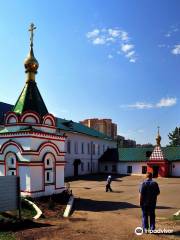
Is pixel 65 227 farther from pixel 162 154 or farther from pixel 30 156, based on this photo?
pixel 162 154

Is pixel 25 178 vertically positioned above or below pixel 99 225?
above

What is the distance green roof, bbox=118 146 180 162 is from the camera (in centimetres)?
4331

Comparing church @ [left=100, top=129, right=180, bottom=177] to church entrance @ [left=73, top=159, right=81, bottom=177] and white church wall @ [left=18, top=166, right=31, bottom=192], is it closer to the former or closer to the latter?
church entrance @ [left=73, top=159, right=81, bottom=177]

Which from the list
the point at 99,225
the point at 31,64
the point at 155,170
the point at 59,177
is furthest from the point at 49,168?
the point at 155,170

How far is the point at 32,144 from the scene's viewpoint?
18.1m

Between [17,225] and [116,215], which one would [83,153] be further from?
[17,225]

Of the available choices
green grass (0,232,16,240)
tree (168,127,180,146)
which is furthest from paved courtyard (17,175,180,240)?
tree (168,127,180,146)

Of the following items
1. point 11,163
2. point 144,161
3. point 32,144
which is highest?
point 32,144

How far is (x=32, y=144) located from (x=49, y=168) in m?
2.02

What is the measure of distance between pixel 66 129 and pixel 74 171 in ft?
18.3

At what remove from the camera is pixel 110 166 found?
49.3m

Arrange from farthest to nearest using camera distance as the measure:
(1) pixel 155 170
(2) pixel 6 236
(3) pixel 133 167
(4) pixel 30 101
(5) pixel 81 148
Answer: (3) pixel 133 167, (5) pixel 81 148, (1) pixel 155 170, (4) pixel 30 101, (2) pixel 6 236

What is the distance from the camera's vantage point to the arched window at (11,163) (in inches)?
725

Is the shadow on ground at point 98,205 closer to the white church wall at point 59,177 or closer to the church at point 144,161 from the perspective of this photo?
the white church wall at point 59,177
